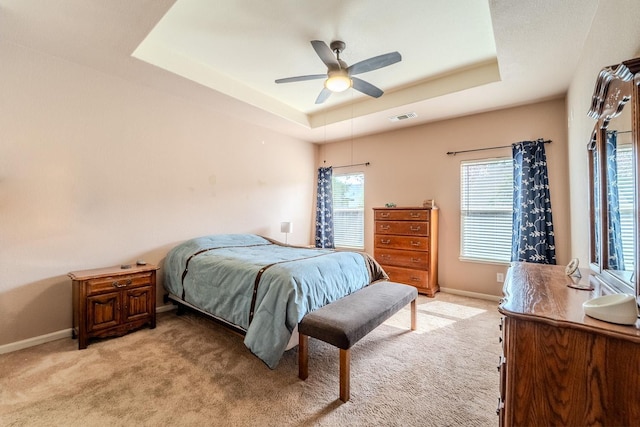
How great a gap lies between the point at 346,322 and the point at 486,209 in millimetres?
3069

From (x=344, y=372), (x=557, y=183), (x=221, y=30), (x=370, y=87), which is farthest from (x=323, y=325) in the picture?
(x=557, y=183)

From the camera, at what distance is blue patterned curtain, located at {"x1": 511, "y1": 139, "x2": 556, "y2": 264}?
3350mm

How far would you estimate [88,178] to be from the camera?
2.82 metres

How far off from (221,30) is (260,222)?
9.10 feet

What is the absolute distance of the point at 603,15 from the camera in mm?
1754

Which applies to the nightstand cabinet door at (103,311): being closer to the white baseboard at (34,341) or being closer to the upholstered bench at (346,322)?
the white baseboard at (34,341)

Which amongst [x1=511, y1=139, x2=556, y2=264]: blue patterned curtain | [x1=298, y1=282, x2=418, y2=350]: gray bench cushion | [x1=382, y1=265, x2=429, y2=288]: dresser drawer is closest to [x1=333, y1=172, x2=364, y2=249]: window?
[x1=382, y1=265, x2=429, y2=288]: dresser drawer

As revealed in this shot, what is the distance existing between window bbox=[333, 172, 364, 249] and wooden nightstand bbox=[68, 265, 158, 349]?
336cm

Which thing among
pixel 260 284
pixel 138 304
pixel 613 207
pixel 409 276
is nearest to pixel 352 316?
pixel 260 284

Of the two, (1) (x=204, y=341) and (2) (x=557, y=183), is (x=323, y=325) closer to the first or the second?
(1) (x=204, y=341)

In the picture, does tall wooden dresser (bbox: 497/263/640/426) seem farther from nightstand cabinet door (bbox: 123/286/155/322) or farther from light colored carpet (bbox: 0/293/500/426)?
nightstand cabinet door (bbox: 123/286/155/322)

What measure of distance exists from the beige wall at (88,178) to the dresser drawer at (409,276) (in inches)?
100.0

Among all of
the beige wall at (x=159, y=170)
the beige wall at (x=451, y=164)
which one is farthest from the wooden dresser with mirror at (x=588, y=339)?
the beige wall at (x=451, y=164)

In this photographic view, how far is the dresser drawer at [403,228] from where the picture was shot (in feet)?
13.0
